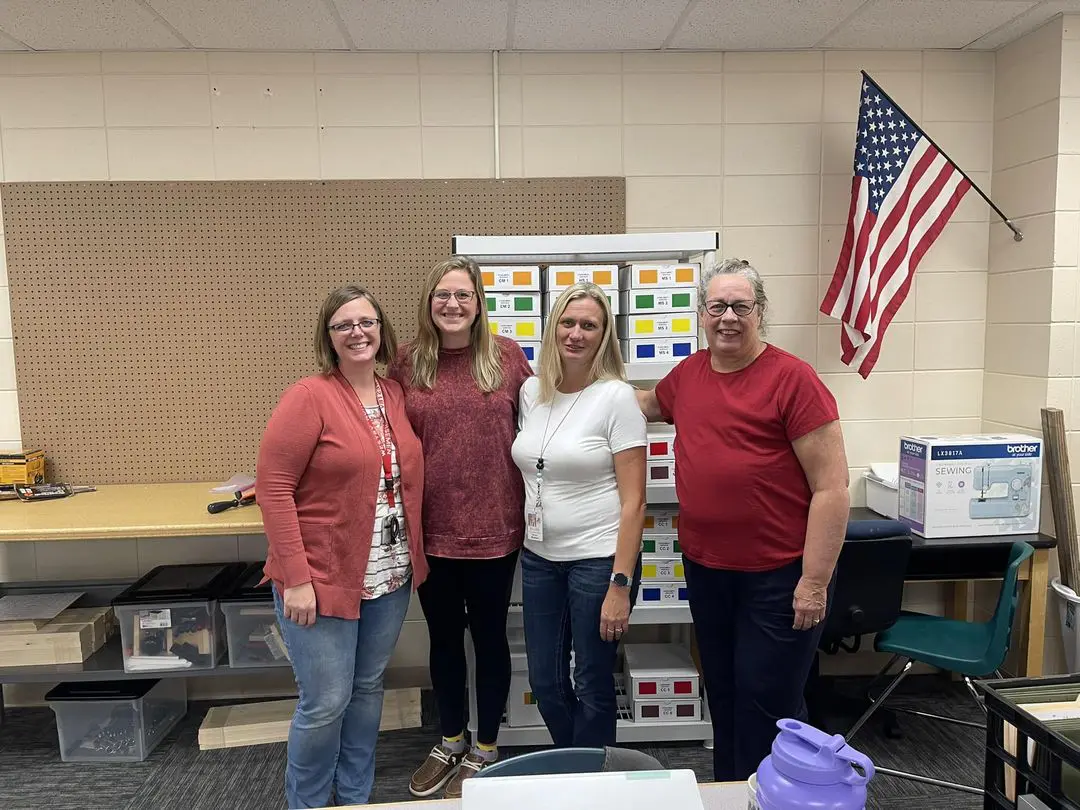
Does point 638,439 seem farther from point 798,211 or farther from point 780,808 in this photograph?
point 798,211

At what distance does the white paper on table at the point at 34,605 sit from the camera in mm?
2580

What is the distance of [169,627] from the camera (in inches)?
102

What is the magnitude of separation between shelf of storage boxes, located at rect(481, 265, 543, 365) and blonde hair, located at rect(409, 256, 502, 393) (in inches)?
11.1

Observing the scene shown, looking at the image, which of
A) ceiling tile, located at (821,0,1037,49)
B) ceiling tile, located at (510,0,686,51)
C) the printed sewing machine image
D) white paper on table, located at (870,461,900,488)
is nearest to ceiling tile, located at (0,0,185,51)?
ceiling tile, located at (510,0,686,51)

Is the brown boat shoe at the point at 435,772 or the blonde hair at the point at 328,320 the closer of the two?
the blonde hair at the point at 328,320

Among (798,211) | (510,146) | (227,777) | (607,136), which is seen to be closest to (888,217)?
(798,211)

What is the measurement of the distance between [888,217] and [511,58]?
63.1 inches

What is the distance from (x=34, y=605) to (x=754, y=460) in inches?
103

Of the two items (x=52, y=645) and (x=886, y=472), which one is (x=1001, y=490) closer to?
(x=886, y=472)

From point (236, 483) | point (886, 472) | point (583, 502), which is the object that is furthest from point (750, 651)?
point (236, 483)

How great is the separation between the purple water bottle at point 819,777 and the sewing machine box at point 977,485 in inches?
82.4

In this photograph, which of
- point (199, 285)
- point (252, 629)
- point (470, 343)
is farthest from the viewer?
A: point (199, 285)

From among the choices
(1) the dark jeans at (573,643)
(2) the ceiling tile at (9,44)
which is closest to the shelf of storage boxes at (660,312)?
(1) the dark jeans at (573,643)

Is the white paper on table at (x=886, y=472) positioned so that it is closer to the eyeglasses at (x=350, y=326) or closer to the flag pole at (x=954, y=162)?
the flag pole at (x=954, y=162)
